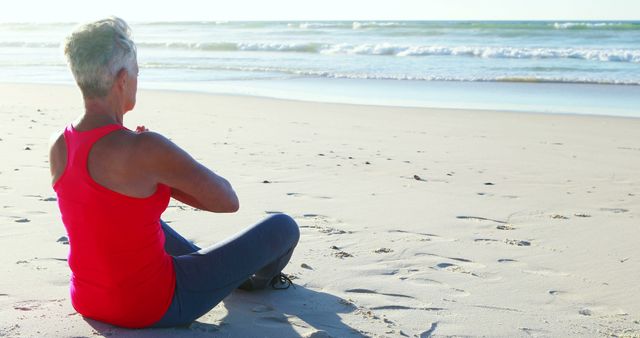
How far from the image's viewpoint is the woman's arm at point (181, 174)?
8.90 feet

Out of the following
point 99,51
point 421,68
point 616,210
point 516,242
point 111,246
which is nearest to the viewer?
point 99,51

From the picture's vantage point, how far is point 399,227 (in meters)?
4.95

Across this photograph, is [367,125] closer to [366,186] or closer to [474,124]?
[474,124]

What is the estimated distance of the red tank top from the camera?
2.76 metres

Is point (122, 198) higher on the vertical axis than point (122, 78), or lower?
lower

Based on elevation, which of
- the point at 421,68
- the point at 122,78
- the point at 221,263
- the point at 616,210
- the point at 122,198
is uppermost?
the point at 122,78

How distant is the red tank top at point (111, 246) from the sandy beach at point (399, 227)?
122 millimetres

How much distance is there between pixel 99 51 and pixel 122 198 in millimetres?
510

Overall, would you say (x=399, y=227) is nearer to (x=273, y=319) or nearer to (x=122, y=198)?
(x=273, y=319)

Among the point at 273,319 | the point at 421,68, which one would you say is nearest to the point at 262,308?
the point at 273,319

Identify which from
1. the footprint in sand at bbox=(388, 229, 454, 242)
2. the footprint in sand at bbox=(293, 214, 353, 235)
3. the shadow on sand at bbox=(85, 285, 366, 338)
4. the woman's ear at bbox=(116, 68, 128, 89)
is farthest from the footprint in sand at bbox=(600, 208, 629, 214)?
the woman's ear at bbox=(116, 68, 128, 89)

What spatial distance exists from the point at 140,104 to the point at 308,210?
7.29m

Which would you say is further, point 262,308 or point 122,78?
point 262,308

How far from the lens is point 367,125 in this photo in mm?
9922
